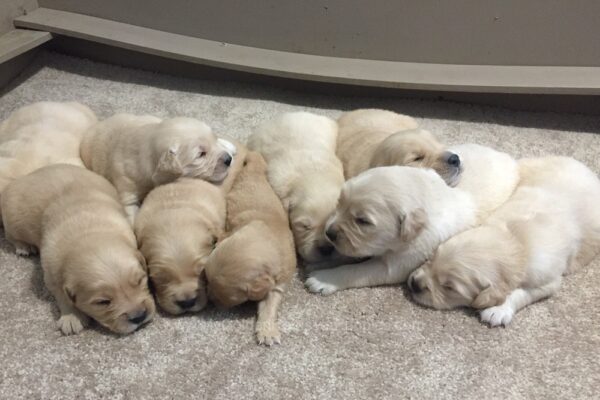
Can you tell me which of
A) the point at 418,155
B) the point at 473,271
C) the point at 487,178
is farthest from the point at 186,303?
the point at 487,178

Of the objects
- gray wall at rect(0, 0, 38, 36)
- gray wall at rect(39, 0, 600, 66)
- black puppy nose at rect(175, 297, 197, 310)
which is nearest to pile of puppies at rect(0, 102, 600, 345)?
black puppy nose at rect(175, 297, 197, 310)

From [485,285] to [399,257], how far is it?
0.44 meters

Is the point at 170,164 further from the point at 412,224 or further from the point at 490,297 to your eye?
the point at 490,297

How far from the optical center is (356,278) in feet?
9.36

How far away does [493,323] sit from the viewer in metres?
2.64

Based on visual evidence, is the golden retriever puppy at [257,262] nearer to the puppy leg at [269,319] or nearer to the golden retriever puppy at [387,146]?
the puppy leg at [269,319]

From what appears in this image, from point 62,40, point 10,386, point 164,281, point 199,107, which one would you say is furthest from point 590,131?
point 62,40

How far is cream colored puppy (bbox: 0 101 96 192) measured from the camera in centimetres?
324

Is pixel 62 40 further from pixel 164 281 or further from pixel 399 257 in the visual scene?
pixel 399 257

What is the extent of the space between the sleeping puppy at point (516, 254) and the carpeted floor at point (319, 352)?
9cm

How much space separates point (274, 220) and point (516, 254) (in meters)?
1.19

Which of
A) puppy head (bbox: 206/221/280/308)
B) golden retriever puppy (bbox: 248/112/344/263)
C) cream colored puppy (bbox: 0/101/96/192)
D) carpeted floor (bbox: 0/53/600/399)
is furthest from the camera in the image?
cream colored puppy (bbox: 0/101/96/192)

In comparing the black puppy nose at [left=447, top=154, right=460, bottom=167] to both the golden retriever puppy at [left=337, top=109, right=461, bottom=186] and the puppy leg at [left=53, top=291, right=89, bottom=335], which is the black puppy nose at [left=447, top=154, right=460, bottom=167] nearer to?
the golden retriever puppy at [left=337, top=109, right=461, bottom=186]

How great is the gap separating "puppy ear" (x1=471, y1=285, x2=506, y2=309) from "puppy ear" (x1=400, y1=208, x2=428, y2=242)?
414 millimetres
